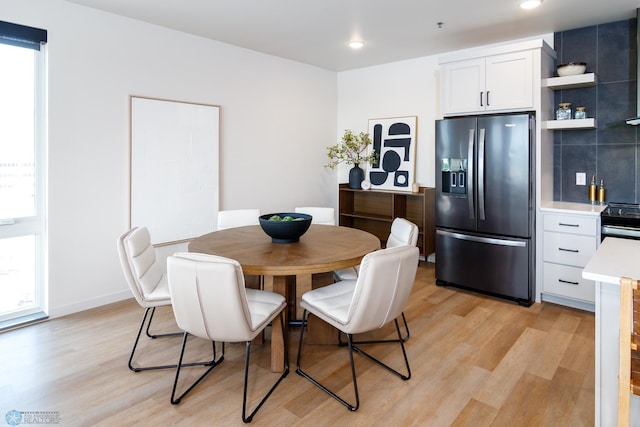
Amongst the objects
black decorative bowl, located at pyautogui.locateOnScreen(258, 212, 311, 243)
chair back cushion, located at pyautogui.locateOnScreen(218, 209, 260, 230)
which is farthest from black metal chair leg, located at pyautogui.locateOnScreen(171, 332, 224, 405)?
chair back cushion, located at pyautogui.locateOnScreen(218, 209, 260, 230)

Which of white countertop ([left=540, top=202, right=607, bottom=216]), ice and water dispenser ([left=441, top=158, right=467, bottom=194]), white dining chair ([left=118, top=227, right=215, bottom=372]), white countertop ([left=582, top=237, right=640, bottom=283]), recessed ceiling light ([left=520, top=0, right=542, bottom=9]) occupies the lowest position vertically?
white dining chair ([left=118, top=227, right=215, bottom=372])

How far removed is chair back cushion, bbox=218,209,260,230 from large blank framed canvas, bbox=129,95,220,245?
0.62 metres

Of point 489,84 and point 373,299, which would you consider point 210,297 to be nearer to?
point 373,299

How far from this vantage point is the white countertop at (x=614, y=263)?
1496mm

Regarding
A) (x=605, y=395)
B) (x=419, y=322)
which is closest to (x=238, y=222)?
(x=419, y=322)

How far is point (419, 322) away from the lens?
3256 millimetres

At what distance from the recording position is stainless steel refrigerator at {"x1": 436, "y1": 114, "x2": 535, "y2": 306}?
3564 mm

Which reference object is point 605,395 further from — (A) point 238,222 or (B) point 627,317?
(A) point 238,222

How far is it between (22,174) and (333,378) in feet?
9.47

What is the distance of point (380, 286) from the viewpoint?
204 cm

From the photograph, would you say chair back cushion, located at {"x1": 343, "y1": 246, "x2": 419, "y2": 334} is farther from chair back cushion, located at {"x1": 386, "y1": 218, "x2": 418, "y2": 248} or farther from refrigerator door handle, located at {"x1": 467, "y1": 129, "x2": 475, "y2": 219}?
refrigerator door handle, located at {"x1": 467, "y1": 129, "x2": 475, "y2": 219}

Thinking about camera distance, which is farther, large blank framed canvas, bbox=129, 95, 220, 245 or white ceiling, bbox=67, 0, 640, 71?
large blank framed canvas, bbox=129, 95, 220, 245

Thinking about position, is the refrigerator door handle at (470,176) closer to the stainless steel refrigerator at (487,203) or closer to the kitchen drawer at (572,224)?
the stainless steel refrigerator at (487,203)

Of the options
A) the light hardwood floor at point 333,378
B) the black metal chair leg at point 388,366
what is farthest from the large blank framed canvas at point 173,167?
the black metal chair leg at point 388,366
